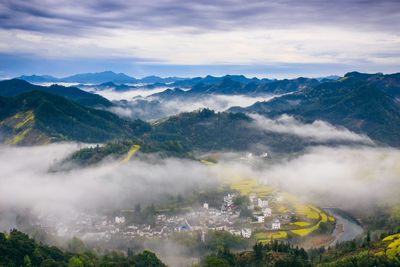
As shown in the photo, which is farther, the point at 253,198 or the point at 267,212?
the point at 253,198

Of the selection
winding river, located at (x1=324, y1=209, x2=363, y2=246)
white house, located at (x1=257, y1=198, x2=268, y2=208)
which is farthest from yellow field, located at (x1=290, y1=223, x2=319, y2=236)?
white house, located at (x1=257, y1=198, x2=268, y2=208)

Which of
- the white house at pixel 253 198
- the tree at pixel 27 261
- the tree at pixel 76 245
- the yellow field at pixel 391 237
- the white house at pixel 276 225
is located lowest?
the white house at pixel 276 225

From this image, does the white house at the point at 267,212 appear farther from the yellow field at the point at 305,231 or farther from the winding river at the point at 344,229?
the winding river at the point at 344,229

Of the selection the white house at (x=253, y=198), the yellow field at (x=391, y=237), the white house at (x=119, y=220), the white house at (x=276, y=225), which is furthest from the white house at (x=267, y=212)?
the yellow field at (x=391, y=237)

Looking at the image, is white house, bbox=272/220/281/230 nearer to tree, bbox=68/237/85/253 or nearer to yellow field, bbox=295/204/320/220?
yellow field, bbox=295/204/320/220

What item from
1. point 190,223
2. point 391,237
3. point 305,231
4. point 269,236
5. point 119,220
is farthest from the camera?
point 190,223

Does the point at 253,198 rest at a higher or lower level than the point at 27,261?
lower

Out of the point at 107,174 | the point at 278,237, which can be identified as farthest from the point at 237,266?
the point at 107,174

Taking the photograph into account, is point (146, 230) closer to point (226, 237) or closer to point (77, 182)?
point (226, 237)

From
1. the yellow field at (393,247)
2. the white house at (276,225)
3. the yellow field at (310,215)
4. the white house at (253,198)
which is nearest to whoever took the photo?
the yellow field at (393,247)

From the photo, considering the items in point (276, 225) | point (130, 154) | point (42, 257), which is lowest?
point (276, 225)

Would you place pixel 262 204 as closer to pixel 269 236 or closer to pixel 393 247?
pixel 269 236

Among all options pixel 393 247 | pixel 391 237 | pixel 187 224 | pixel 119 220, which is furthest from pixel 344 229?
pixel 119 220

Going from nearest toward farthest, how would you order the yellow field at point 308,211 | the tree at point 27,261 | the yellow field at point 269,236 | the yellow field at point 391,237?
1. the tree at point 27,261
2. the yellow field at point 391,237
3. the yellow field at point 269,236
4. the yellow field at point 308,211
